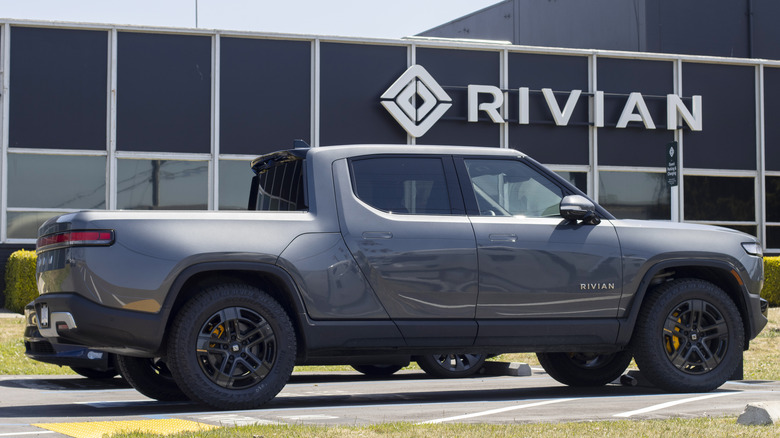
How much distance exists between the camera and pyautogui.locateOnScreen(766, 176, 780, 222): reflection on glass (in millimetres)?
23484

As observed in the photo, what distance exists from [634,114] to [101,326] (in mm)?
17320

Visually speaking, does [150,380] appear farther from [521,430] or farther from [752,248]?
[752,248]

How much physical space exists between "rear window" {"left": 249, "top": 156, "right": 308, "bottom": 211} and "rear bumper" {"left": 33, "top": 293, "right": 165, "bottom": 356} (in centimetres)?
143

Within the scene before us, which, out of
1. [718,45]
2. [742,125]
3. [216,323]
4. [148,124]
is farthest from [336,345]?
[718,45]

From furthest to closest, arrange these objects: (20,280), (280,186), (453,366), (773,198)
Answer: (773,198) → (20,280) → (453,366) → (280,186)

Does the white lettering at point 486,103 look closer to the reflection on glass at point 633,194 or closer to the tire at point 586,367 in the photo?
the reflection on glass at point 633,194

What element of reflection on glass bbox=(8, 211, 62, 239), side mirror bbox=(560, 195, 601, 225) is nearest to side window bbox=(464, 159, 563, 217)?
side mirror bbox=(560, 195, 601, 225)

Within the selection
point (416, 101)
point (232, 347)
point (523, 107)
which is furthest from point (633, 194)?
point (232, 347)

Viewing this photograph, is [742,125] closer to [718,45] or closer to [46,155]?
[718,45]

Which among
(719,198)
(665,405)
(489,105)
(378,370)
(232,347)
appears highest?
(489,105)

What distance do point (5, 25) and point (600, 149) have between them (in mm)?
11837

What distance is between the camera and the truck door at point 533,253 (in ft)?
25.7

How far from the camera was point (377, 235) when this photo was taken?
24.8 feet

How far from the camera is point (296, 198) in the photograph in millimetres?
7891
